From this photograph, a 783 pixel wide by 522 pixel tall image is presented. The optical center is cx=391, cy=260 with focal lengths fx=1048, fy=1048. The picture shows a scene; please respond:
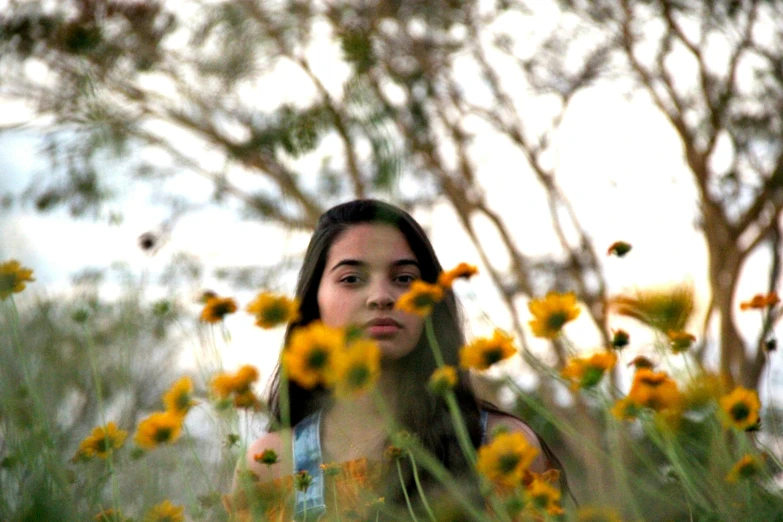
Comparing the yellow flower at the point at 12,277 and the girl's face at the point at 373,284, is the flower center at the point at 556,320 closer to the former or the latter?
the girl's face at the point at 373,284

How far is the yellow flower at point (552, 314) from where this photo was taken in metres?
1.09

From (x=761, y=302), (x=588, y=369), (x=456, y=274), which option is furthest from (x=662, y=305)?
(x=761, y=302)

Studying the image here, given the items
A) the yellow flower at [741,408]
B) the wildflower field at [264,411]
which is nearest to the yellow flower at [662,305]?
the wildflower field at [264,411]

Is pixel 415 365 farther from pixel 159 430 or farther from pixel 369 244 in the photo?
pixel 159 430

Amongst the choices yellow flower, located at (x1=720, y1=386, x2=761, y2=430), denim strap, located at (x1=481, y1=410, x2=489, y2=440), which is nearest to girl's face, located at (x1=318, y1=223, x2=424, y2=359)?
denim strap, located at (x1=481, y1=410, x2=489, y2=440)

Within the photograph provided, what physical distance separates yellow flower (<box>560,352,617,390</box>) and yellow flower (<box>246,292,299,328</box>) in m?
0.26

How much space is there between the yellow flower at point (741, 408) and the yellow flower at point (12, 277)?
0.61m

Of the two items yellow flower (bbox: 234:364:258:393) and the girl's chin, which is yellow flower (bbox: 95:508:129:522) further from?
the girl's chin

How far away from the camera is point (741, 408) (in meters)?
0.99

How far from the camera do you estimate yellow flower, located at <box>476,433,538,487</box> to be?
0.82 meters

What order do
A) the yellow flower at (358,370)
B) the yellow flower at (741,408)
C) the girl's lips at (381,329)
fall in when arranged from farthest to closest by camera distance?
the girl's lips at (381,329) → the yellow flower at (741,408) → the yellow flower at (358,370)

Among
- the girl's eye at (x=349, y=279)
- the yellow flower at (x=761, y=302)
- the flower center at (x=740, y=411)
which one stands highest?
the girl's eye at (x=349, y=279)

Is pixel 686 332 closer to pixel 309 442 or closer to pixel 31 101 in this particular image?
pixel 309 442

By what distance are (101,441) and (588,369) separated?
0.43 metres
